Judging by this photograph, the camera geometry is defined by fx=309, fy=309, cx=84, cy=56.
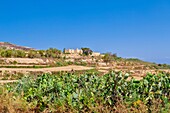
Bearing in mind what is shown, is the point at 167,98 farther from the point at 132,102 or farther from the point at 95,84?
the point at 95,84

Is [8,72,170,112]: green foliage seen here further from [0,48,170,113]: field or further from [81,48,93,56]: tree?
[81,48,93,56]: tree

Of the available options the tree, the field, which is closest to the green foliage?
the field

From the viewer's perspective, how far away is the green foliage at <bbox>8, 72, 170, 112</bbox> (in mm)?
5730

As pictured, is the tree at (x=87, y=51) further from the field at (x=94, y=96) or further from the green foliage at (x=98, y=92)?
the green foliage at (x=98, y=92)

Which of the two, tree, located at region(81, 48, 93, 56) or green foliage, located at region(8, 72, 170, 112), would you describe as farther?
tree, located at region(81, 48, 93, 56)

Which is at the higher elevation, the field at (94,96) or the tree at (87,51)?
the tree at (87,51)

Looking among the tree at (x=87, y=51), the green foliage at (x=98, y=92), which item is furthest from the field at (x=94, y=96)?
the tree at (x=87, y=51)

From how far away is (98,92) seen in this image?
5918 mm

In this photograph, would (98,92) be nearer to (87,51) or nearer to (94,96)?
(94,96)

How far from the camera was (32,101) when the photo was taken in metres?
6.15

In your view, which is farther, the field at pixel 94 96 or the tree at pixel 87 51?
the tree at pixel 87 51

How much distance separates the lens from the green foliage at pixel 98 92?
226 inches

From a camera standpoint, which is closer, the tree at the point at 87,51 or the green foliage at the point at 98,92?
the green foliage at the point at 98,92

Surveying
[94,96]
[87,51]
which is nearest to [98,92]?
[94,96]
